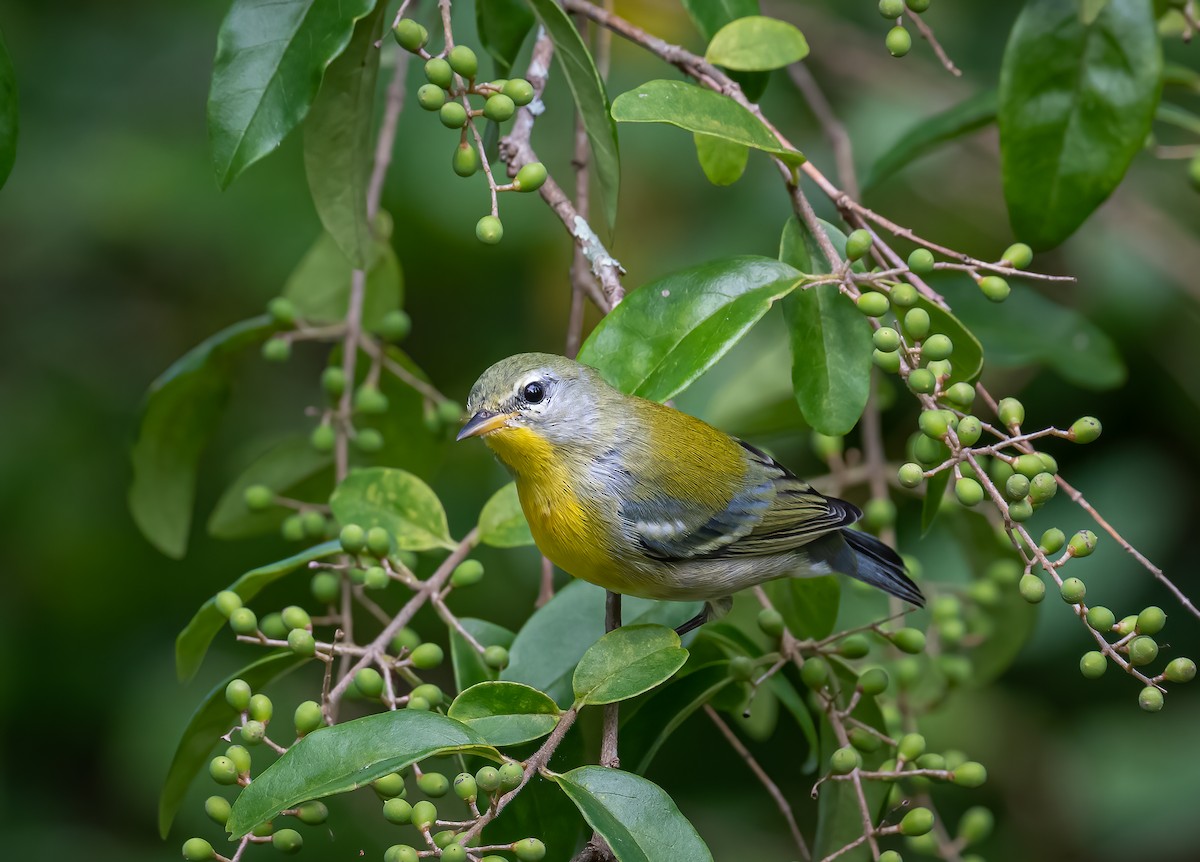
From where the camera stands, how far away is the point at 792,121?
185 inches

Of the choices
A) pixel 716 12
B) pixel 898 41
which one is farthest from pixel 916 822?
pixel 716 12

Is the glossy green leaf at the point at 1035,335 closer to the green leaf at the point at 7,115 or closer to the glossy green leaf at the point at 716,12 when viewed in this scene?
the glossy green leaf at the point at 716,12

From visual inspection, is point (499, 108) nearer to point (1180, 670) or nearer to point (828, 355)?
point (828, 355)

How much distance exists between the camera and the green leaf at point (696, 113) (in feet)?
6.75

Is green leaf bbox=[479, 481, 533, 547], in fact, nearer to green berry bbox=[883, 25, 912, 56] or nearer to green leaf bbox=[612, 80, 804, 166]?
green leaf bbox=[612, 80, 804, 166]

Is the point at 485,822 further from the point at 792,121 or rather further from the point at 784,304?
the point at 792,121

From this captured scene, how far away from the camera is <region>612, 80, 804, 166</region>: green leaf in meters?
2.06

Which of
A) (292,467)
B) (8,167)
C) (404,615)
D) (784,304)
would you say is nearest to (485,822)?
(404,615)

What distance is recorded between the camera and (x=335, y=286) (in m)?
3.31

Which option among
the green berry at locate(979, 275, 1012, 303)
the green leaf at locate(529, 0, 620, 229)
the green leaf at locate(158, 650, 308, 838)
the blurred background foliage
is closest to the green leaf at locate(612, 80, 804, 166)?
the green leaf at locate(529, 0, 620, 229)

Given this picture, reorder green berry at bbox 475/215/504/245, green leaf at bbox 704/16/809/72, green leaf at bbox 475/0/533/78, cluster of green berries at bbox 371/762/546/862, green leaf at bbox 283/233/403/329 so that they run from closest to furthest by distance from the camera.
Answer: cluster of green berries at bbox 371/762/546/862, green berry at bbox 475/215/504/245, green leaf at bbox 704/16/809/72, green leaf at bbox 475/0/533/78, green leaf at bbox 283/233/403/329

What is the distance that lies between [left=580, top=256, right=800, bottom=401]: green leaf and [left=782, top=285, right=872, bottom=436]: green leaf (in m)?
0.10

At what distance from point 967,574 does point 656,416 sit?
1.47 meters

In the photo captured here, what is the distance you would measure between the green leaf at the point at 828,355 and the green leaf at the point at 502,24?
2.71 ft
